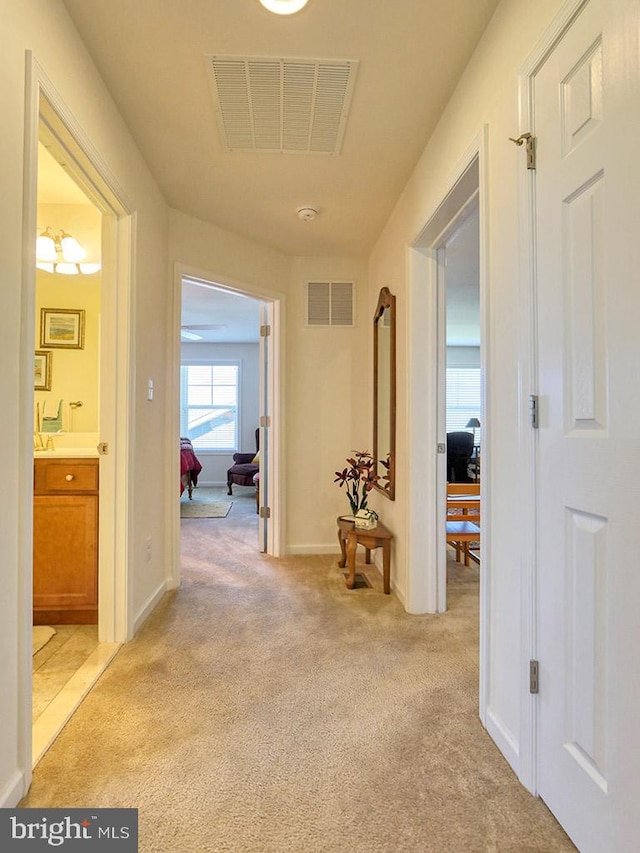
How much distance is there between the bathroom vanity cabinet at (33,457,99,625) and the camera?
2.35 metres

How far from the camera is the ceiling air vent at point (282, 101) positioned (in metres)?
1.80

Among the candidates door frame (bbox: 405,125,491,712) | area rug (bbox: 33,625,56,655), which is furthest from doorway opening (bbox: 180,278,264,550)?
door frame (bbox: 405,125,491,712)

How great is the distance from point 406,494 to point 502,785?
1.50 m

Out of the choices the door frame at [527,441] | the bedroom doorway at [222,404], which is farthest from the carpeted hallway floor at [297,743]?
the bedroom doorway at [222,404]

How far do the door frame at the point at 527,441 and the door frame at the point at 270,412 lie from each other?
2234mm

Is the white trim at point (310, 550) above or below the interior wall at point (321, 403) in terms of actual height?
below

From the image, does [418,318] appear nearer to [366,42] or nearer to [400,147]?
[400,147]

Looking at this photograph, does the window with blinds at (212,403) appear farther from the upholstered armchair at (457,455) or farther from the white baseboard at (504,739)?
the white baseboard at (504,739)

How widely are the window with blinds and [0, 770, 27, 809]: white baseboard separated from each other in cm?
686

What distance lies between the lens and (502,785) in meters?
1.33

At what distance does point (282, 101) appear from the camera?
1.98m

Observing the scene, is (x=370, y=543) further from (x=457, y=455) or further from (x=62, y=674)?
(x=457, y=455)

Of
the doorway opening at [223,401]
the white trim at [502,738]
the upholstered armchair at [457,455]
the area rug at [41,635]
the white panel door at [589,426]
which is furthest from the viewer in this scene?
the upholstered armchair at [457,455]

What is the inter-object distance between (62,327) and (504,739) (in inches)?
122
